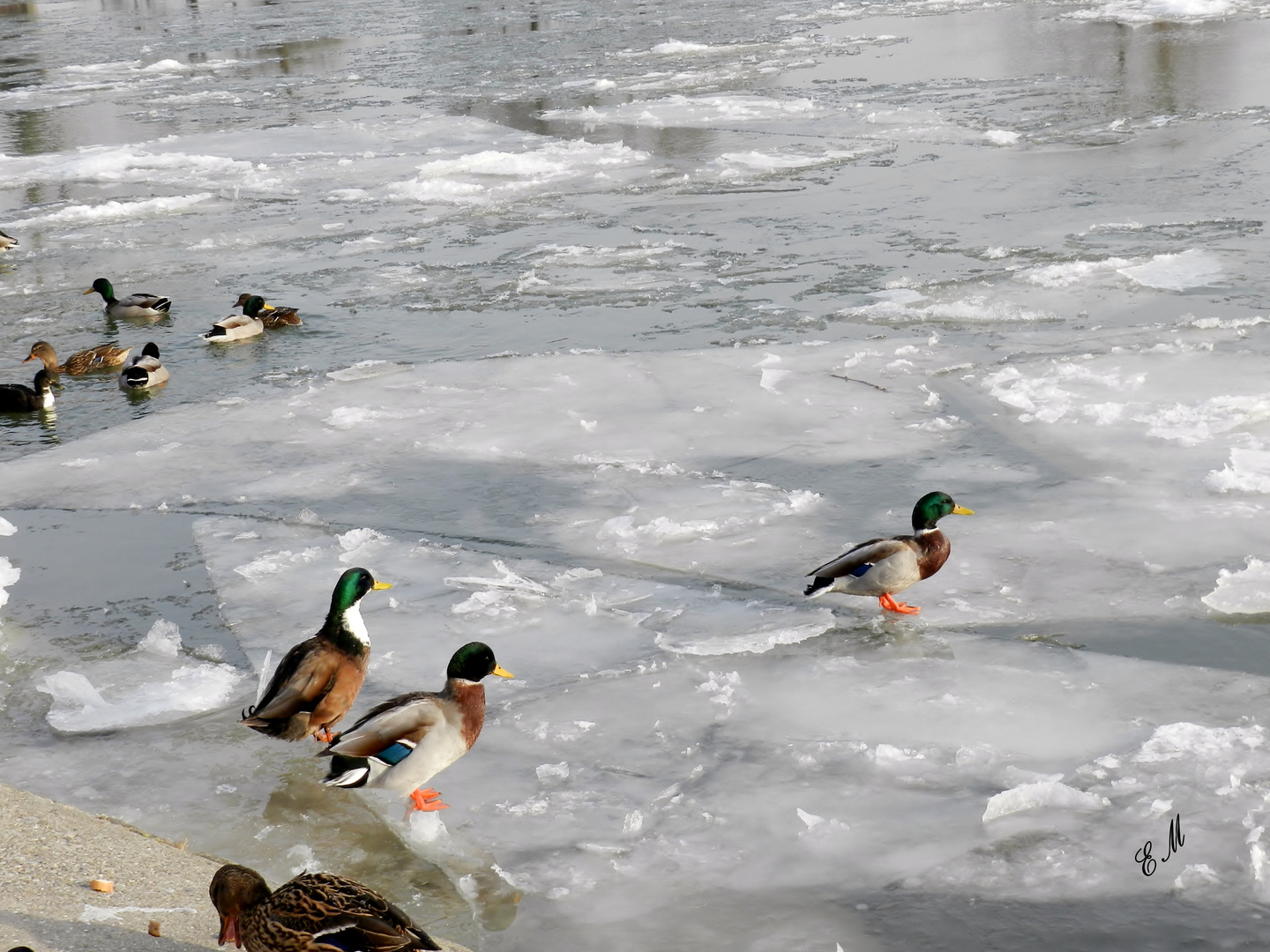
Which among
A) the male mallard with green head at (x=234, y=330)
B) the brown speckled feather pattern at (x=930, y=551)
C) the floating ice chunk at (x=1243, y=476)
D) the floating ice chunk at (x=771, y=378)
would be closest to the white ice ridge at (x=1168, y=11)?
the floating ice chunk at (x=771, y=378)

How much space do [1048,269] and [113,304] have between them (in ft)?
21.2

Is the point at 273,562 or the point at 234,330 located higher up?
the point at 234,330

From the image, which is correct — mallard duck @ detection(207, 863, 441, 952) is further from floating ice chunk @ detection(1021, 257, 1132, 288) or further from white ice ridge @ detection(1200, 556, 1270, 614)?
floating ice chunk @ detection(1021, 257, 1132, 288)

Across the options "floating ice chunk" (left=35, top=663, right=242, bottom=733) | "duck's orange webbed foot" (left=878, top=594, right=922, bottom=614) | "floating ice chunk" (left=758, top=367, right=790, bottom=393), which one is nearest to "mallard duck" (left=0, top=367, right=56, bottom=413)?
"floating ice chunk" (left=35, top=663, right=242, bottom=733)

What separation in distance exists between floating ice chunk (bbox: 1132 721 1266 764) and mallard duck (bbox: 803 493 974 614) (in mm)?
1083

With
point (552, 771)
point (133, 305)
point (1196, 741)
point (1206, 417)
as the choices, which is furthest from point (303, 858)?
point (133, 305)

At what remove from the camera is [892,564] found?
493 cm

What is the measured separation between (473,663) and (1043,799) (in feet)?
5.40

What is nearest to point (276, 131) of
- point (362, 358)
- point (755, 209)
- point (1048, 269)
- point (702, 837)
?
point (755, 209)

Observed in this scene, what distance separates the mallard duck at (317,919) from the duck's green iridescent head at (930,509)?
2.80 meters

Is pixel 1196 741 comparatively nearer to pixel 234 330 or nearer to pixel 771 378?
pixel 771 378

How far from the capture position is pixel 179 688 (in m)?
4.72

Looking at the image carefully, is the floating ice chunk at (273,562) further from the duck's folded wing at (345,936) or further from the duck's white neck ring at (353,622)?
the duck's folded wing at (345,936)

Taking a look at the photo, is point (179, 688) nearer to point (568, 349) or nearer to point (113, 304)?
point (568, 349)
